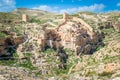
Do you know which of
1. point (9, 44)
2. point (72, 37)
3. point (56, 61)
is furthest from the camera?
point (72, 37)

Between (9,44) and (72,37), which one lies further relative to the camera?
(72,37)

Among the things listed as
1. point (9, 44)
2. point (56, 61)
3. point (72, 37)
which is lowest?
point (56, 61)

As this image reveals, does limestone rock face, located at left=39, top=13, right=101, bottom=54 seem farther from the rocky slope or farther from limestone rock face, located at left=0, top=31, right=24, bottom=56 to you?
limestone rock face, located at left=0, top=31, right=24, bottom=56

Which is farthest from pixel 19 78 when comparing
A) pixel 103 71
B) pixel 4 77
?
pixel 103 71

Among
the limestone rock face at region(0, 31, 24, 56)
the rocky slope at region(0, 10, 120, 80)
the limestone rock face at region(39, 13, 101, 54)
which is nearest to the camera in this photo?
the rocky slope at region(0, 10, 120, 80)

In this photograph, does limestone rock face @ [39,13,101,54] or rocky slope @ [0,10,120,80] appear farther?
limestone rock face @ [39,13,101,54]

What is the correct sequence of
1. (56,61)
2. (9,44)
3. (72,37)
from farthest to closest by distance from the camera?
(72,37) < (9,44) < (56,61)

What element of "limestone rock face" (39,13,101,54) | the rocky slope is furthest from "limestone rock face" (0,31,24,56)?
"limestone rock face" (39,13,101,54)

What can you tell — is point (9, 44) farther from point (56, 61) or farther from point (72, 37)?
point (72, 37)

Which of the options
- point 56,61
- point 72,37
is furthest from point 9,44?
point 72,37

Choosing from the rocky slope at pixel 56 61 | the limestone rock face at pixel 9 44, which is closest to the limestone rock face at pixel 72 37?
the rocky slope at pixel 56 61

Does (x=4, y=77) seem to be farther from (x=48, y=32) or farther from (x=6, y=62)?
(x=48, y=32)

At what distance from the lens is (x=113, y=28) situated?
181750 millimetres

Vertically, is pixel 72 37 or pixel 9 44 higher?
pixel 72 37
